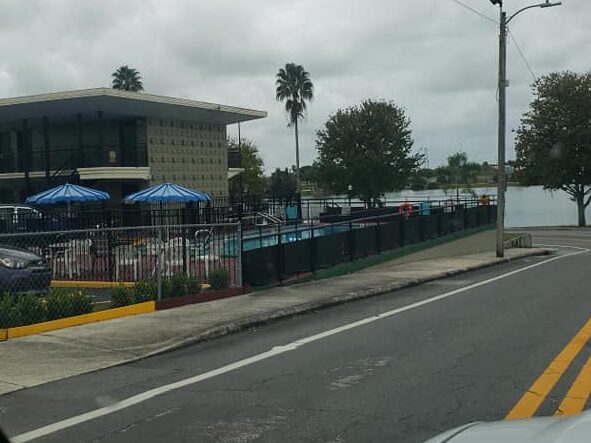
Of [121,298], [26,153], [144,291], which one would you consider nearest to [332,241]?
[144,291]

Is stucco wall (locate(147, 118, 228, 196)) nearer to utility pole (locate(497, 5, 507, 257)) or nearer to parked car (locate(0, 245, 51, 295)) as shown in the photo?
utility pole (locate(497, 5, 507, 257))

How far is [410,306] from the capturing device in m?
12.5

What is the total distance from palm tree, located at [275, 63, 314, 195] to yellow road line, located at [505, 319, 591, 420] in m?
57.6

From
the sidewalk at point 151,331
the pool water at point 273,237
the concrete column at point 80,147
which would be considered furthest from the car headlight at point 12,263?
the concrete column at point 80,147

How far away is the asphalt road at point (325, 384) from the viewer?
5.48m

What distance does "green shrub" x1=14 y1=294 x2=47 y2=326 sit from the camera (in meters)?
Result: 9.58

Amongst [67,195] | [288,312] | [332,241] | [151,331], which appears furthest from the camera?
[67,195]

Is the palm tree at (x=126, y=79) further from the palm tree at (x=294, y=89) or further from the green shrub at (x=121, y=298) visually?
the green shrub at (x=121, y=298)

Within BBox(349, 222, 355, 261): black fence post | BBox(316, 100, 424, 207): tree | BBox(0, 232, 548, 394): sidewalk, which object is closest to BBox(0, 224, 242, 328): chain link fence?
BBox(0, 232, 548, 394): sidewalk

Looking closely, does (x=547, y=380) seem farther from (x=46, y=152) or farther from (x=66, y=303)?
(x=46, y=152)

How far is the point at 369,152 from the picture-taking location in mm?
47844

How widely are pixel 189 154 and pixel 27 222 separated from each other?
54.4 ft

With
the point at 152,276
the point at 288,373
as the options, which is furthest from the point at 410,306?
the point at 288,373

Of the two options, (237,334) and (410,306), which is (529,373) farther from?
(410,306)
